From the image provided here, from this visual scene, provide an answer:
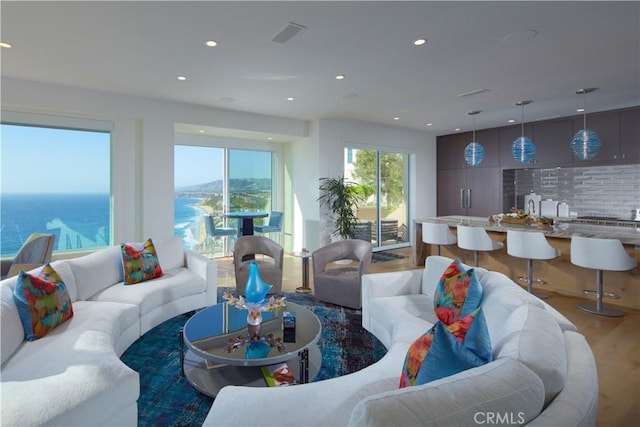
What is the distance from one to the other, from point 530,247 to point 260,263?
3321 mm

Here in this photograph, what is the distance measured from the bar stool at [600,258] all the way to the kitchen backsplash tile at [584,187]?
3336mm

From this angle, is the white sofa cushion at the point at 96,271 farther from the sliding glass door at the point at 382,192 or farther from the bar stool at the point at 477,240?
the sliding glass door at the point at 382,192

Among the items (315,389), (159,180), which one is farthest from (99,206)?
(315,389)

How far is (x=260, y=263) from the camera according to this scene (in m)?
Result: 4.54

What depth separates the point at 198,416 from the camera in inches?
82.8

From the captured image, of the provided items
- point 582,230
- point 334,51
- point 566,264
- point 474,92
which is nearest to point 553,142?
point 474,92

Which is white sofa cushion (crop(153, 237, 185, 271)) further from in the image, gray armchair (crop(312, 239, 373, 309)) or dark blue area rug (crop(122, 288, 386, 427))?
gray armchair (crop(312, 239, 373, 309))

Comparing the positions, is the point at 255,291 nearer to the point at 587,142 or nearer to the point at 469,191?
the point at 587,142

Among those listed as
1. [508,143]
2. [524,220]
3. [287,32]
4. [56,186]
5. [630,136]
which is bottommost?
[524,220]

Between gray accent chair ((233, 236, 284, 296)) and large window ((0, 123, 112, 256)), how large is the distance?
2.39 metres

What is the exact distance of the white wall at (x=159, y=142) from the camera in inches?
190

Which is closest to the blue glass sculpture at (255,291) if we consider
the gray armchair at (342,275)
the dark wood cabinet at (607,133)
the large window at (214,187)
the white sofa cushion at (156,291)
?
the white sofa cushion at (156,291)

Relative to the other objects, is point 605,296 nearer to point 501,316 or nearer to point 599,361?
point 599,361

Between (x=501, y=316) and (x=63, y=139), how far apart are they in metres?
5.93
